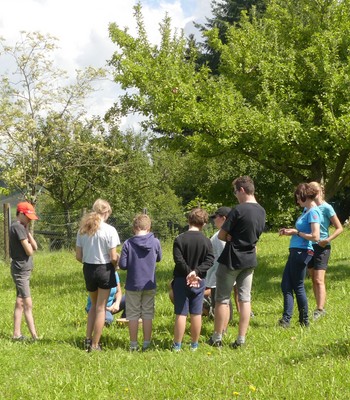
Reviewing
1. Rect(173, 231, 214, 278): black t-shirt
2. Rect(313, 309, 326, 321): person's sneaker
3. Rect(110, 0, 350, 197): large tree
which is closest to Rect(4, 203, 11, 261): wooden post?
Rect(110, 0, 350, 197): large tree

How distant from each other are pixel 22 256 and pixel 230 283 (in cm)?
261

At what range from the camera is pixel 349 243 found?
18.2 m

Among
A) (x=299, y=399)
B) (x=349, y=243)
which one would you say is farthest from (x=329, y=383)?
(x=349, y=243)

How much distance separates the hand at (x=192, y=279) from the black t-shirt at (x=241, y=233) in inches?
13.6

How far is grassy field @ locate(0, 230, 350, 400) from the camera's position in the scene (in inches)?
192

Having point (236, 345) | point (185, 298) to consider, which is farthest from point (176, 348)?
point (236, 345)

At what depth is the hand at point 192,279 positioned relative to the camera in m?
6.41

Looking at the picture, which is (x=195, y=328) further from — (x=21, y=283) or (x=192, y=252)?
(x=21, y=283)

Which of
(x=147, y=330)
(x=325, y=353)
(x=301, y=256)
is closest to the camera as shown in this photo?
(x=325, y=353)

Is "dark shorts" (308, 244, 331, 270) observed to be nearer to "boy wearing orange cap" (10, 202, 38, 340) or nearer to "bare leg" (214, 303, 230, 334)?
"bare leg" (214, 303, 230, 334)

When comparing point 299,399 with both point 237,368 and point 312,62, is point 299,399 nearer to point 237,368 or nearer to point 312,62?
point 237,368

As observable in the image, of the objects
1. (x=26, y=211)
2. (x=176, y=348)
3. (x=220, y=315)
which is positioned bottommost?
(x=176, y=348)

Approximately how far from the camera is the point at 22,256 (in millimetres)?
7344

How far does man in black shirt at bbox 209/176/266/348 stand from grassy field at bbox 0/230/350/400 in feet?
1.13
